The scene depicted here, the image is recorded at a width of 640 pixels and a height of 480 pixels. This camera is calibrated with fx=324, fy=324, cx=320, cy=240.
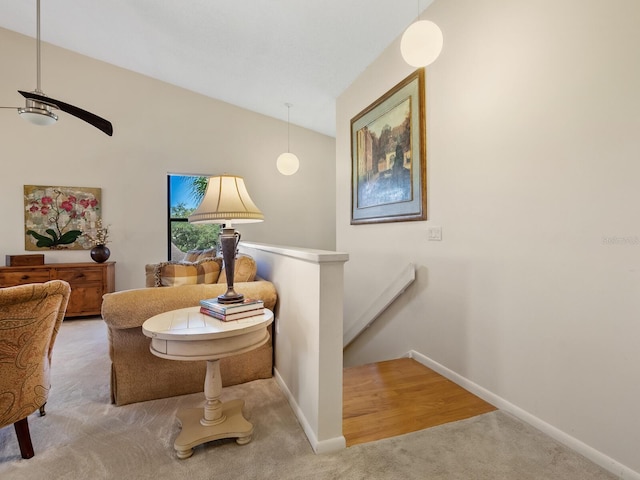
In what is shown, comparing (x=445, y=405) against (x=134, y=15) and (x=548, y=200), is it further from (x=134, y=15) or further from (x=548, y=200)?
(x=134, y=15)

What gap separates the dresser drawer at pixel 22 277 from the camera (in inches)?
151

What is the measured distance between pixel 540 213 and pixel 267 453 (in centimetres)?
184

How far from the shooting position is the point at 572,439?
157 cm

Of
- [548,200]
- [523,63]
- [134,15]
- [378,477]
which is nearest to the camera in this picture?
[378,477]

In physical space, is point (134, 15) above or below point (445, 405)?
above

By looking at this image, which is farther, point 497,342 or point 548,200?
point 497,342

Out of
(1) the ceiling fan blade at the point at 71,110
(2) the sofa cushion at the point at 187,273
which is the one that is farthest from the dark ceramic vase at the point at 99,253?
(1) the ceiling fan blade at the point at 71,110

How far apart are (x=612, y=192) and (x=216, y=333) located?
1.86 meters

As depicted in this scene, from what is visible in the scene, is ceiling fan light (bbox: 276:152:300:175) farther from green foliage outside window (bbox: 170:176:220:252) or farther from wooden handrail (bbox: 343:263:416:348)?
wooden handrail (bbox: 343:263:416:348)

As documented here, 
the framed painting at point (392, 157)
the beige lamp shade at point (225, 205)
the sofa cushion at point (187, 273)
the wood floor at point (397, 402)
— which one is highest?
the framed painting at point (392, 157)

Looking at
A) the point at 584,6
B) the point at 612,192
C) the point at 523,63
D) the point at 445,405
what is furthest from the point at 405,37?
the point at 445,405

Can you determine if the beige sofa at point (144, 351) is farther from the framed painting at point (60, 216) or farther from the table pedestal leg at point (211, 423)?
the framed painting at point (60, 216)

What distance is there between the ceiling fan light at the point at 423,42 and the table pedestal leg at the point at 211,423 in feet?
6.89

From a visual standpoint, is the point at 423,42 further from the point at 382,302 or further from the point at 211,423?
the point at 211,423
